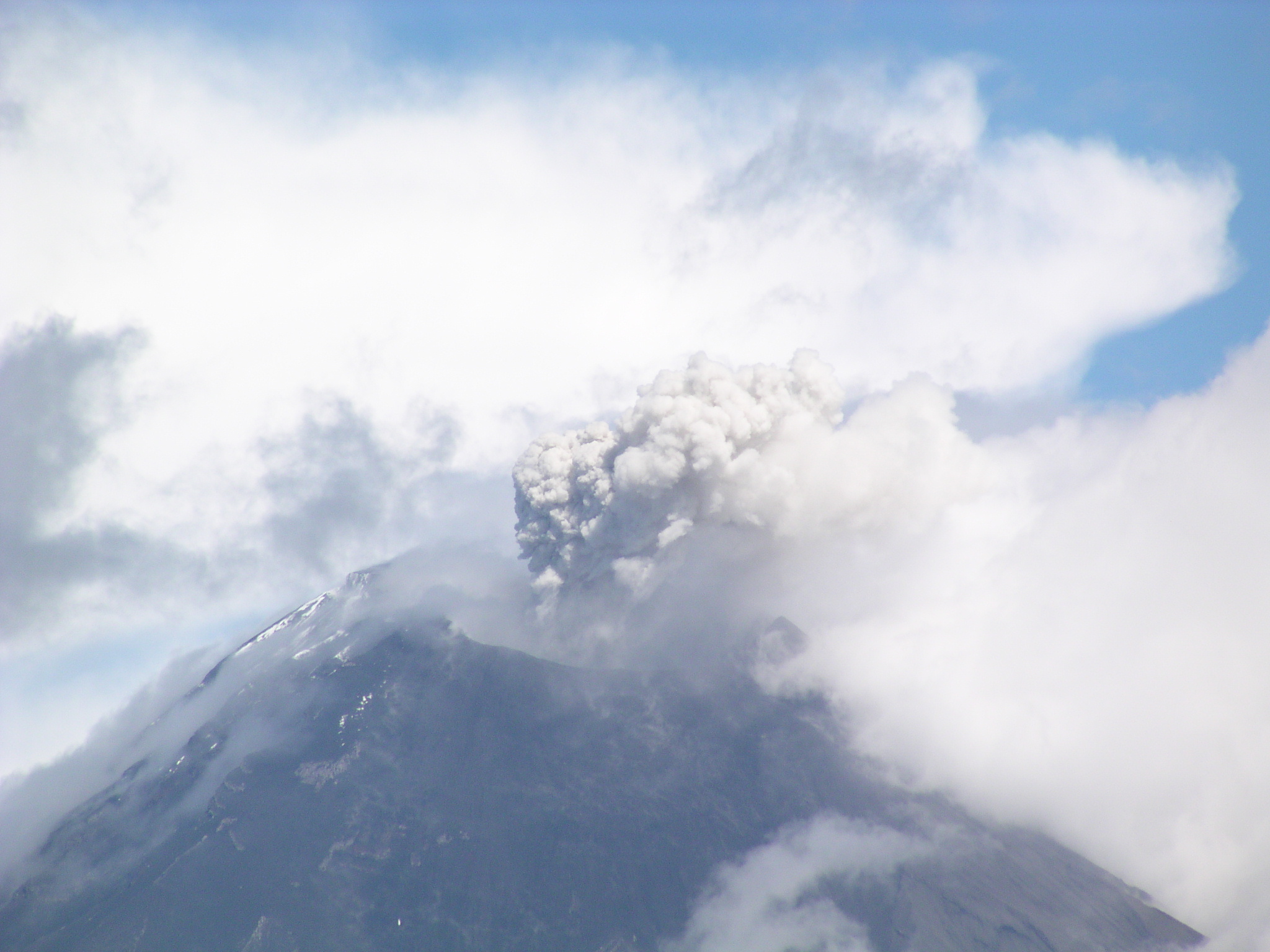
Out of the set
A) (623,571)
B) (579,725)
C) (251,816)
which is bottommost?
(251,816)

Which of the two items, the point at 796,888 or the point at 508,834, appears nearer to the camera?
the point at 796,888

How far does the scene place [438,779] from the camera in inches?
3706

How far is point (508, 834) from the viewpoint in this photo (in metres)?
88.0

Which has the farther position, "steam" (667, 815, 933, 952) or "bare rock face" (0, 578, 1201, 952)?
"steam" (667, 815, 933, 952)

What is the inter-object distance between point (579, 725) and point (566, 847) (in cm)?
1490

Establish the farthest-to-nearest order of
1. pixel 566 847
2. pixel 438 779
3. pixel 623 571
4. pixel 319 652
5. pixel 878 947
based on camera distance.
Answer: pixel 319 652
pixel 438 779
pixel 566 847
pixel 878 947
pixel 623 571

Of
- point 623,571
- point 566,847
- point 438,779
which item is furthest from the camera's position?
point 438,779

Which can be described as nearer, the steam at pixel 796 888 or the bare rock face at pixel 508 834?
the bare rock face at pixel 508 834

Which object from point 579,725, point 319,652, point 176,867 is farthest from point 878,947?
point 319,652

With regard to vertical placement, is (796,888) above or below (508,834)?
below

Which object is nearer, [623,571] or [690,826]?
[623,571]

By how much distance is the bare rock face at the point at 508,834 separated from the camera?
8112 centimetres

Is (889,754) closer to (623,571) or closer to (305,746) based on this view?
(623,571)

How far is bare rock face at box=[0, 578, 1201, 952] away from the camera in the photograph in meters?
81.1
